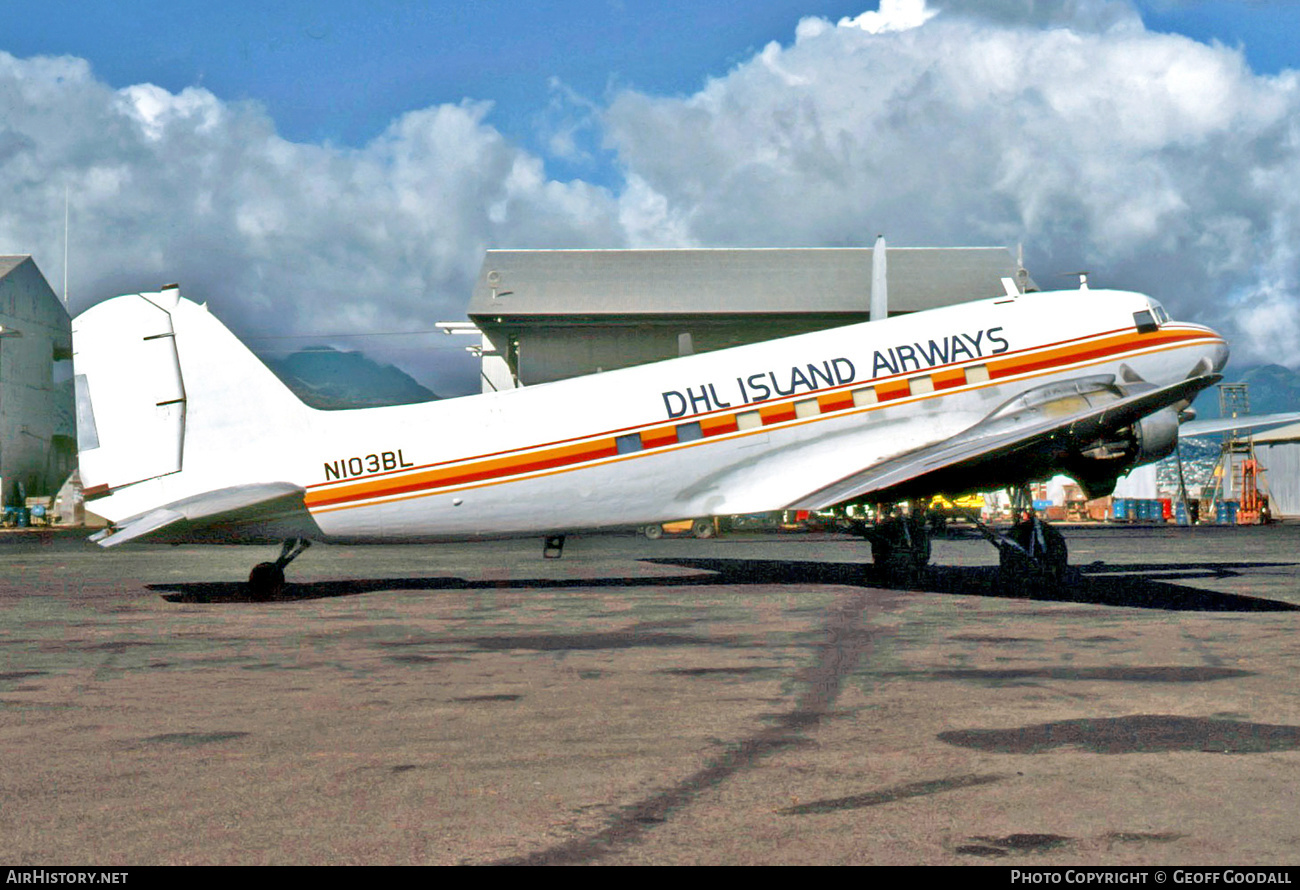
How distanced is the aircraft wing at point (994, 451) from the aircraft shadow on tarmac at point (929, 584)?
196 cm

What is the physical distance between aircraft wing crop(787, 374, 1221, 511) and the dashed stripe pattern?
105cm

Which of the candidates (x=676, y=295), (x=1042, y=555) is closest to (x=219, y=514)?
(x=1042, y=555)

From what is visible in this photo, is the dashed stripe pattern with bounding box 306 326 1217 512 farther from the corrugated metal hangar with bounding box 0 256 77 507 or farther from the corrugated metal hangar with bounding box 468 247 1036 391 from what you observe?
the corrugated metal hangar with bounding box 0 256 77 507

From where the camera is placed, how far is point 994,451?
59.2 ft

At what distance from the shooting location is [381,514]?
743 inches

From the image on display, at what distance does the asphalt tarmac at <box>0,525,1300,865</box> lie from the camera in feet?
18.8

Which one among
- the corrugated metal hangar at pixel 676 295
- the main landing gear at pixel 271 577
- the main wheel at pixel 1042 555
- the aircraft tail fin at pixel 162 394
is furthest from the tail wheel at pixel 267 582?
the corrugated metal hangar at pixel 676 295

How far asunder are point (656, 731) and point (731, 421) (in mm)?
11872

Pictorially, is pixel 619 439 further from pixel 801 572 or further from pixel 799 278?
pixel 799 278

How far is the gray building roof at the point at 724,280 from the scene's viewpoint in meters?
62.1

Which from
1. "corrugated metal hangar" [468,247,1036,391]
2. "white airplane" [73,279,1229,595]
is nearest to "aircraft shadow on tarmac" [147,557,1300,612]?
"white airplane" [73,279,1229,595]

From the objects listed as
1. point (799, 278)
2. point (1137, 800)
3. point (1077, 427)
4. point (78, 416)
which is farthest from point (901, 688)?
point (799, 278)

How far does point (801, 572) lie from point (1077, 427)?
323 inches

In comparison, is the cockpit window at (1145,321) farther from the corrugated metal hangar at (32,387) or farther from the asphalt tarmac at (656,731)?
the corrugated metal hangar at (32,387)
